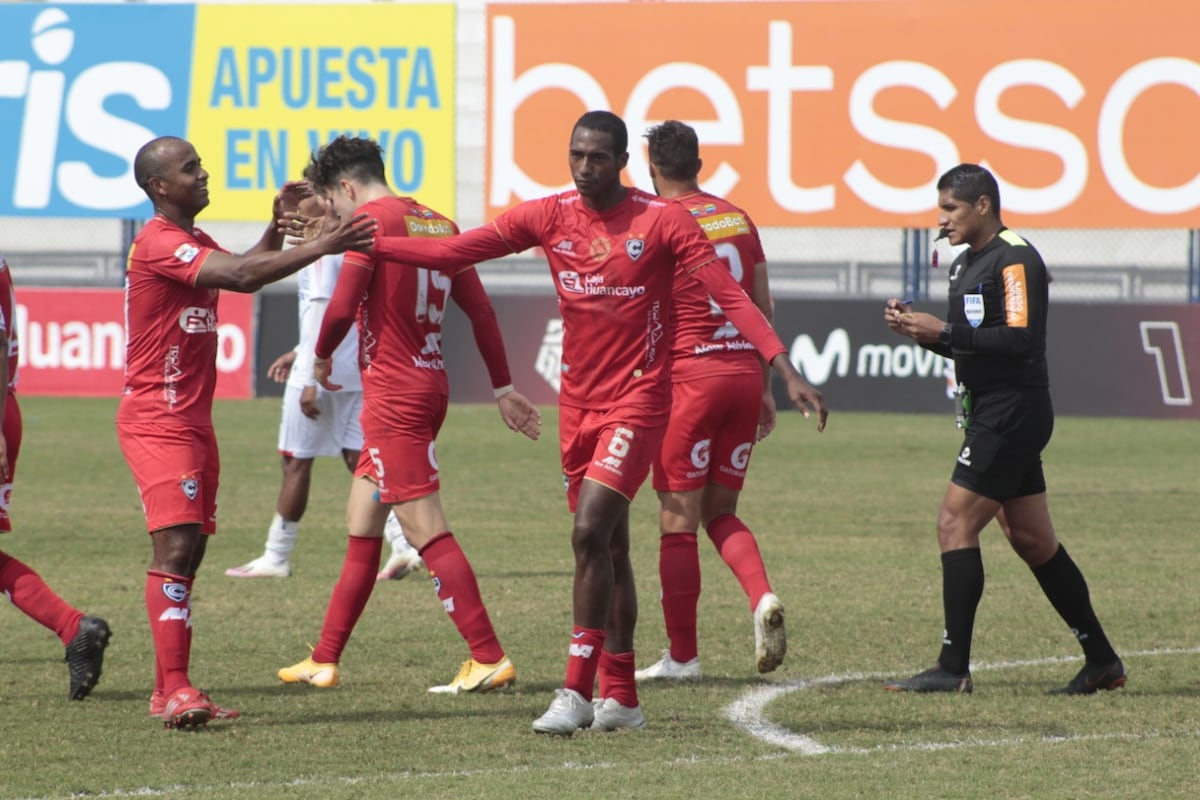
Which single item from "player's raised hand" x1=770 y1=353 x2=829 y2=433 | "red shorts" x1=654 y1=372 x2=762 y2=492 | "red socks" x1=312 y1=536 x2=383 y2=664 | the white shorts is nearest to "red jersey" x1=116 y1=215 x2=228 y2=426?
"red socks" x1=312 y1=536 x2=383 y2=664

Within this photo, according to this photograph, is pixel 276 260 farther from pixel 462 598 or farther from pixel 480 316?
pixel 462 598

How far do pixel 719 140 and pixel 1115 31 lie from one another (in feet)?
18.5

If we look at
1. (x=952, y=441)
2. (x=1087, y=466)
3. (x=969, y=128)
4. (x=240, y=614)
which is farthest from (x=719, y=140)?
(x=240, y=614)

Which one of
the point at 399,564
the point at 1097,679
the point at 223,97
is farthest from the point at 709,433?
the point at 223,97

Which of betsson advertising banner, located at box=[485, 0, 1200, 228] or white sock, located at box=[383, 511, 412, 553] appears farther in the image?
betsson advertising banner, located at box=[485, 0, 1200, 228]

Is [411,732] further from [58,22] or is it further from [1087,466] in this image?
[58,22]

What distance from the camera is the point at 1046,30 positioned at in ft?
79.3

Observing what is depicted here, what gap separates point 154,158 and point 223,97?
2057cm

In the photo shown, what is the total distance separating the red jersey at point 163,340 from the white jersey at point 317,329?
3336mm

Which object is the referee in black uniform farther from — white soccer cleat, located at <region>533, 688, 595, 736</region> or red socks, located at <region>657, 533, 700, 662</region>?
white soccer cleat, located at <region>533, 688, 595, 736</region>

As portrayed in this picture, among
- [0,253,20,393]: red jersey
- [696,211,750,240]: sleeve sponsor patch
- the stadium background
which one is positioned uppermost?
the stadium background

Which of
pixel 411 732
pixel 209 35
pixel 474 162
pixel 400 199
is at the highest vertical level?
pixel 209 35

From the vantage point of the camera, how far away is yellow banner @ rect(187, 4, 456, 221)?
26.0 m

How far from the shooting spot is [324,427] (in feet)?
34.1
